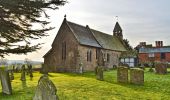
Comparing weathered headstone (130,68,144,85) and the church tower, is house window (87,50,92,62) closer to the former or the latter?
weathered headstone (130,68,144,85)

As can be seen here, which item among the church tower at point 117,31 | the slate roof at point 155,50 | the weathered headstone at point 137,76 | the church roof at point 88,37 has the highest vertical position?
the church tower at point 117,31

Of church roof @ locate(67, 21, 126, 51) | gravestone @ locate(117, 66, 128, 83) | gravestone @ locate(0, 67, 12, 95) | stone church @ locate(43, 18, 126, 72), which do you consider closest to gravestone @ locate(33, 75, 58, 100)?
gravestone @ locate(0, 67, 12, 95)

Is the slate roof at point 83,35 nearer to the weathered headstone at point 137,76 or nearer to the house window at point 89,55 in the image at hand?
the house window at point 89,55

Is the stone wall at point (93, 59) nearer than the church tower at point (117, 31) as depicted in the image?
Yes

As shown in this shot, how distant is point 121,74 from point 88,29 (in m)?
28.3

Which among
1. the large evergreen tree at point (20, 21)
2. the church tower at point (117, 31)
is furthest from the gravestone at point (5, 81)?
the church tower at point (117, 31)

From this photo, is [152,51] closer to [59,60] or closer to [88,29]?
[88,29]

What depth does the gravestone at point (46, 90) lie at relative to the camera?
899 cm

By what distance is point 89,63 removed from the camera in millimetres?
44906

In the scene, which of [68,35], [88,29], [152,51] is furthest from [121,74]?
[152,51]

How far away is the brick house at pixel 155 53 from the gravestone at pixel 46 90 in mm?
56478

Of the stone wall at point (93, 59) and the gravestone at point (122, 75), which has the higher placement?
the stone wall at point (93, 59)

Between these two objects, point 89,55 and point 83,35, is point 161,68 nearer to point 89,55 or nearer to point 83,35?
point 89,55

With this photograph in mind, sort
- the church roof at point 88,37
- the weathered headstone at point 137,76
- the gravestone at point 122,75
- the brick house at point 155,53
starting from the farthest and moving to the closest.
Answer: the brick house at point 155,53 → the church roof at point 88,37 → the gravestone at point 122,75 → the weathered headstone at point 137,76
